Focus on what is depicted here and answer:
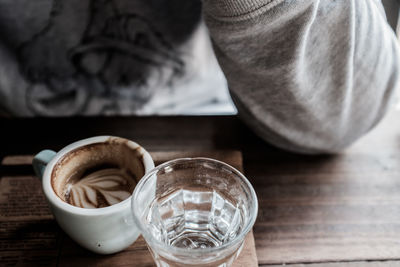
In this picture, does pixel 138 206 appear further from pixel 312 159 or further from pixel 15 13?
pixel 15 13

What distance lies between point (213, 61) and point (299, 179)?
0.35 m

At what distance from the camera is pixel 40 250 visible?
1.37 ft

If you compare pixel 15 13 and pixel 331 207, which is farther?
pixel 15 13

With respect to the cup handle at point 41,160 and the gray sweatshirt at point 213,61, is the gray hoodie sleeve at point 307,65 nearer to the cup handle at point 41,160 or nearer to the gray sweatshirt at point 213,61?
the gray sweatshirt at point 213,61

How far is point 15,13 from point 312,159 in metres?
0.51

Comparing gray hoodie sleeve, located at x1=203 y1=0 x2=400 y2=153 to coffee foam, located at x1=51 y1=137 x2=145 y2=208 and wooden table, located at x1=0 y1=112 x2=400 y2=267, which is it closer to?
wooden table, located at x1=0 y1=112 x2=400 y2=267

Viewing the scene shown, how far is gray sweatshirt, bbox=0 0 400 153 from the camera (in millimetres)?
415

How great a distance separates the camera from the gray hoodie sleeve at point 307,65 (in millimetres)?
396

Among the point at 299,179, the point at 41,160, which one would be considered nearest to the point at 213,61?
the point at 299,179

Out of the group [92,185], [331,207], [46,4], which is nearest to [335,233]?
[331,207]

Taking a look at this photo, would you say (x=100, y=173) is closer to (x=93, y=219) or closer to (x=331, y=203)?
(x=93, y=219)

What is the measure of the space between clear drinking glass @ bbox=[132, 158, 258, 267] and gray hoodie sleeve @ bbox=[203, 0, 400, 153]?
0.40 feet

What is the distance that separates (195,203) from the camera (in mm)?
431

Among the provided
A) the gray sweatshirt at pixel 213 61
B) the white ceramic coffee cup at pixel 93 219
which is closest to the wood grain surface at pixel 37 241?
the white ceramic coffee cup at pixel 93 219
